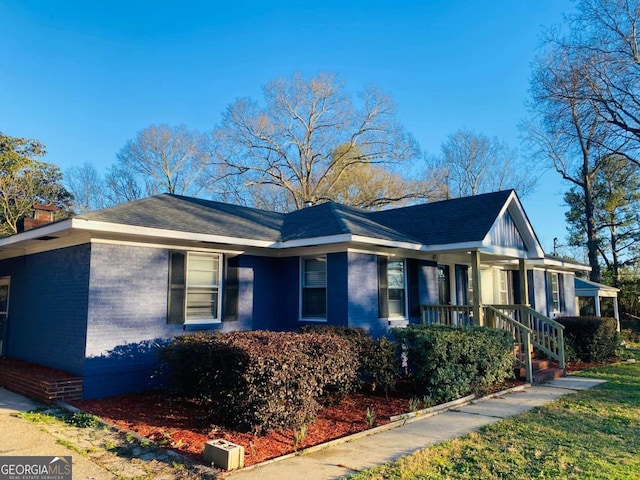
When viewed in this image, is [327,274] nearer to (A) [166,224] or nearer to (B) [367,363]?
(B) [367,363]

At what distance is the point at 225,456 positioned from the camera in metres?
4.64

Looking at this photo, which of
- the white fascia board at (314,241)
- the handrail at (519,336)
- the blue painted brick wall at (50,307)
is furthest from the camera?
the handrail at (519,336)

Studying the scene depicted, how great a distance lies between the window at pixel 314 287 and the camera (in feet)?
34.9

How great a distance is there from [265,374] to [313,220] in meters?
7.12

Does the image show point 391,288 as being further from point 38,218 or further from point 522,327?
point 38,218

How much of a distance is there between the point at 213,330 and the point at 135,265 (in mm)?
2198

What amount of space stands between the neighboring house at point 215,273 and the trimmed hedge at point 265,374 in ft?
7.18

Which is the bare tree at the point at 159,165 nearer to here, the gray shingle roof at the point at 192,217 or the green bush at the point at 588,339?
the gray shingle roof at the point at 192,217

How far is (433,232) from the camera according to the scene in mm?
12000

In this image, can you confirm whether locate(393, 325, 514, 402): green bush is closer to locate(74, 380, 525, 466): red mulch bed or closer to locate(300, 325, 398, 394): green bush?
locate(300, 325, 398, 394): green bush

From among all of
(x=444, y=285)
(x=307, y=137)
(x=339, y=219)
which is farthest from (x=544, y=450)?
(x=307, y=137)

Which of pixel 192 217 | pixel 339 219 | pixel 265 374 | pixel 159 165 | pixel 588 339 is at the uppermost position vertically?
pixel 159 165

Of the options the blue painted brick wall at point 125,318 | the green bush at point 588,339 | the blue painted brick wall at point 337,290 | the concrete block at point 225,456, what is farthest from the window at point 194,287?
the green bush at point 588,339

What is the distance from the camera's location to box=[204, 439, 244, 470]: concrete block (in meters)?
4.62
